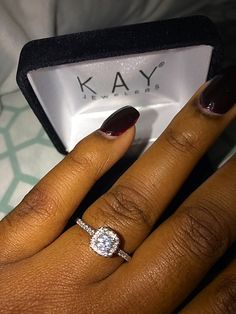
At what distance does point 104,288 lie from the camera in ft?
1.47

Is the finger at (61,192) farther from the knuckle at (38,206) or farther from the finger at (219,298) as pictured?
the finger at (219,298)

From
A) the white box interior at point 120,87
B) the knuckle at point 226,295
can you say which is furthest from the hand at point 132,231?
the white box interior at point 120,87

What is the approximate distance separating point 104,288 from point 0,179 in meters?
0.40

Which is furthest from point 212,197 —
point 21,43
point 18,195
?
point 21,43

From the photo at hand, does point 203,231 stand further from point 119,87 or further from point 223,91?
point 119,87

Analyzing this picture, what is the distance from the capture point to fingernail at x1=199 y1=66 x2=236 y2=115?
1.53 ft

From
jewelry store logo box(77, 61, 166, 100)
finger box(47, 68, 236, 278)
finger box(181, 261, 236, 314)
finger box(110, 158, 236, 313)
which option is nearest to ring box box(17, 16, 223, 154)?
jewelry store logo box(77, 61, 166, 100)

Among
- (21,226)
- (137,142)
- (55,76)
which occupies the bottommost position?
(137,142)

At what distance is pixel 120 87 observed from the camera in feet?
2.24

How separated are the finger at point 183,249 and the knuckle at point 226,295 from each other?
3cm

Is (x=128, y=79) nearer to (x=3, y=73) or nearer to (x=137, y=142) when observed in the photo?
(x=137, y=142)

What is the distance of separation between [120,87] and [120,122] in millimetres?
199

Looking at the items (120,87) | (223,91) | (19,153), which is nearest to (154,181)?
(223,91)

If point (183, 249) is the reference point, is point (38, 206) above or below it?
above
